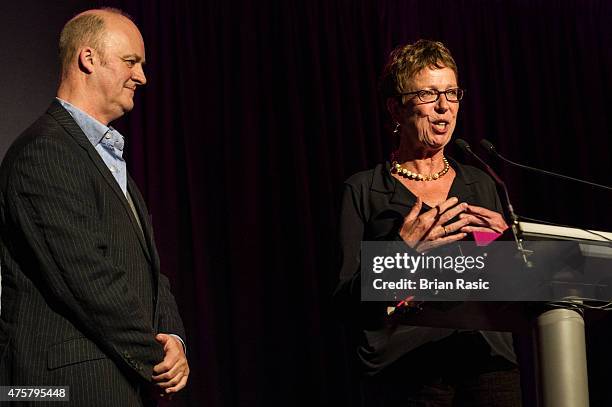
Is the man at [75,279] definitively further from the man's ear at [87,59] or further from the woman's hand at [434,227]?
the woman's hand at [434,227]

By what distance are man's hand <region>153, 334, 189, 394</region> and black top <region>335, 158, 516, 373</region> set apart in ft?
1.41

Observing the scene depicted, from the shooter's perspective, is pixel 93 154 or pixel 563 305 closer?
pixel 563 305

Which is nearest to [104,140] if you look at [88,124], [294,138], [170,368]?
[88,124]

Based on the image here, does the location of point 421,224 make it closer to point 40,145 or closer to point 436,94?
point 436,94

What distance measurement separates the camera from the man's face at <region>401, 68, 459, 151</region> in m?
2.16

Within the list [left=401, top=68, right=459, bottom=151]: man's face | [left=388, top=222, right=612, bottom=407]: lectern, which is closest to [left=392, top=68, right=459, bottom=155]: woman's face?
[left=401, top=68, right=459, bottom=151]: man's face

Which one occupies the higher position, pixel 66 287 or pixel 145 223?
pixel 145 223

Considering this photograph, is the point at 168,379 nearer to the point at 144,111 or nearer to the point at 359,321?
the point at 359,321

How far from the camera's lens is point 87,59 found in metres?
2.07

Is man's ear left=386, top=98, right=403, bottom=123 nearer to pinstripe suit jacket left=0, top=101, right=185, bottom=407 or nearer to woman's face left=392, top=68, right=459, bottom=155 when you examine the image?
woman's face left=392, top=68, right=459, bottom=155

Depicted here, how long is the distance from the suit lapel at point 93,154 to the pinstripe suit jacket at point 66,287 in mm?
34

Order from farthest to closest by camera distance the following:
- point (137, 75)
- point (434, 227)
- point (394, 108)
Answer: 1. point (394, 108)
2. point (137, 75)
3. point (434, 227)

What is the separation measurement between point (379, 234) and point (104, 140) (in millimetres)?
764

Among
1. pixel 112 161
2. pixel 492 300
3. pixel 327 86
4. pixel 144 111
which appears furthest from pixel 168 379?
pixel 327 86
